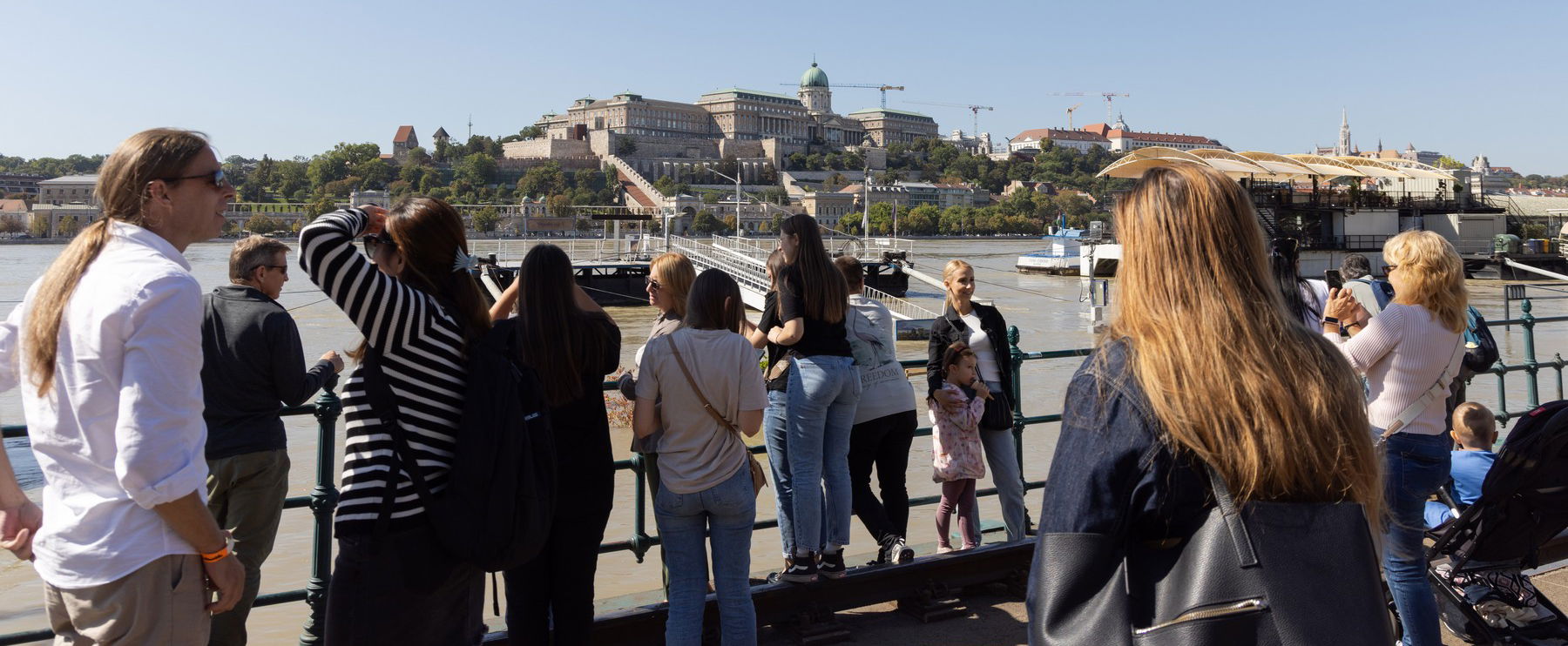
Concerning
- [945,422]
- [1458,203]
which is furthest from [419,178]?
[945,422]

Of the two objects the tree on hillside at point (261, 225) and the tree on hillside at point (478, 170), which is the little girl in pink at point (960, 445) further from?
the tree on hillside at point (478, 170)

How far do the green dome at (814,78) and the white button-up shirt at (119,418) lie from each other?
183217 millimetres

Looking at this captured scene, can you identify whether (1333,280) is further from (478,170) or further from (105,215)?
(478,170)

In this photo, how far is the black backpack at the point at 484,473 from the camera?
7.32 feet

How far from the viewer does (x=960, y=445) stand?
4457 millimetres

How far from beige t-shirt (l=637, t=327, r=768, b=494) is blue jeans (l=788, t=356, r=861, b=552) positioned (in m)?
0.74

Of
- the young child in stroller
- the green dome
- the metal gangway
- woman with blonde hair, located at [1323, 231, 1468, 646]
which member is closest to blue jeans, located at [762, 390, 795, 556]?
woman with blonde hair, located at [1323, 231, 1468, 646]

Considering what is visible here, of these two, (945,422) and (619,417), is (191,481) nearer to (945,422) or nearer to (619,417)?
(945,422)

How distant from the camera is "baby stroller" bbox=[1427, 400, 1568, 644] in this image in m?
3.41

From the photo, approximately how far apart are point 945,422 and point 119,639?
10.0ft

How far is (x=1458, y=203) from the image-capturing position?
4909 cm

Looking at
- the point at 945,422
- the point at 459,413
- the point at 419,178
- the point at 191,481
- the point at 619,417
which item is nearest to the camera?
the point at 191,481

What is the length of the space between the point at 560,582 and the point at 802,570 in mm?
1094

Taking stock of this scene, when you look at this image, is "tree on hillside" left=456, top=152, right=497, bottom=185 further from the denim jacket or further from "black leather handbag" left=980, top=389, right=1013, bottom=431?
the denim jacket
